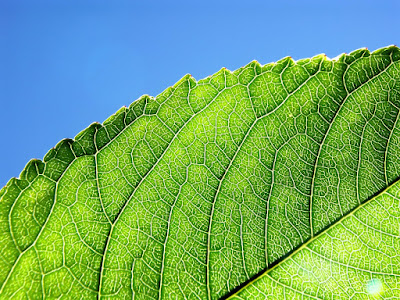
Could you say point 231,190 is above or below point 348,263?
above

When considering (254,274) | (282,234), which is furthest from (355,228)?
(254,274)

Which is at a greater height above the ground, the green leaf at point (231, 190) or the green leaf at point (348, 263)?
the green leaf at point (231, 190)

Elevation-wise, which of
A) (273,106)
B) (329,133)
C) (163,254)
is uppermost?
(273,106)

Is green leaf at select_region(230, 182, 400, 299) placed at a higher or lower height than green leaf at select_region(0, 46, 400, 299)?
lower

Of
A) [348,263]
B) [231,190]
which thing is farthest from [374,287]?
[231,190]

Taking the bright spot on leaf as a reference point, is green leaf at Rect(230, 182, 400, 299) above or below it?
above

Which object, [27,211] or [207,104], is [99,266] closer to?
[27,211]

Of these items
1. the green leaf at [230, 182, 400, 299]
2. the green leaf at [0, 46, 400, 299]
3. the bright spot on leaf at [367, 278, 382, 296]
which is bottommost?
the bright spot on leaf at [367, 278, 382, 296]

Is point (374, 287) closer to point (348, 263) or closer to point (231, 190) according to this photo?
point (348, 263)
